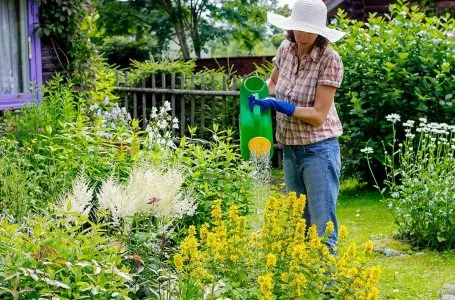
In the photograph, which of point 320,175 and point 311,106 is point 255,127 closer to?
point 311,106

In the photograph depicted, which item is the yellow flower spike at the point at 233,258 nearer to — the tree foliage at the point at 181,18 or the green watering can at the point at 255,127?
the green watering can at the point at 255,127

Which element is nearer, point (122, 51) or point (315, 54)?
point (315, 54)

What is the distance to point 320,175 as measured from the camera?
167 inches

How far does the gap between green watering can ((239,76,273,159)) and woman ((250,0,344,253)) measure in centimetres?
6

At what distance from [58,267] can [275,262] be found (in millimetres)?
884

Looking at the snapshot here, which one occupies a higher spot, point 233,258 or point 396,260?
point 233,258

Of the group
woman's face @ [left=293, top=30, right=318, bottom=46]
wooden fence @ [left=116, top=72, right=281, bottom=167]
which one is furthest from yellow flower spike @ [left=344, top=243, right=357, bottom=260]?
wooden fence @ [left=116, top=72, right=281, bottom=167]

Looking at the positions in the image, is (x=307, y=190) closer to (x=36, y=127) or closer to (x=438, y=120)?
(x=36, y=127)

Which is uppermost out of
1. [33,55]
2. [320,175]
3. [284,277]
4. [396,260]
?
[33,55]

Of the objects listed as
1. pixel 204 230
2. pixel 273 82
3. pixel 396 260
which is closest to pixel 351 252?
pixel 204 230

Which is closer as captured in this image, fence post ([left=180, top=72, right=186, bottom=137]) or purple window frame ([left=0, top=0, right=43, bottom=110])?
purple window frame ([left=0, top=0, right=43, bottom=110])

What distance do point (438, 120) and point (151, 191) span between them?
558 centimetres

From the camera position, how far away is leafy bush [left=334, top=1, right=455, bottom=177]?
8.04 m

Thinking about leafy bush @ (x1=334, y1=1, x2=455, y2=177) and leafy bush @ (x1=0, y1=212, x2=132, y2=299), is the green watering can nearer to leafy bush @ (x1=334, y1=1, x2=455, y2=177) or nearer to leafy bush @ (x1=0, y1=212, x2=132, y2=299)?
leafy bush @ (x1=0, y1=212, x2=132, y2=299)
